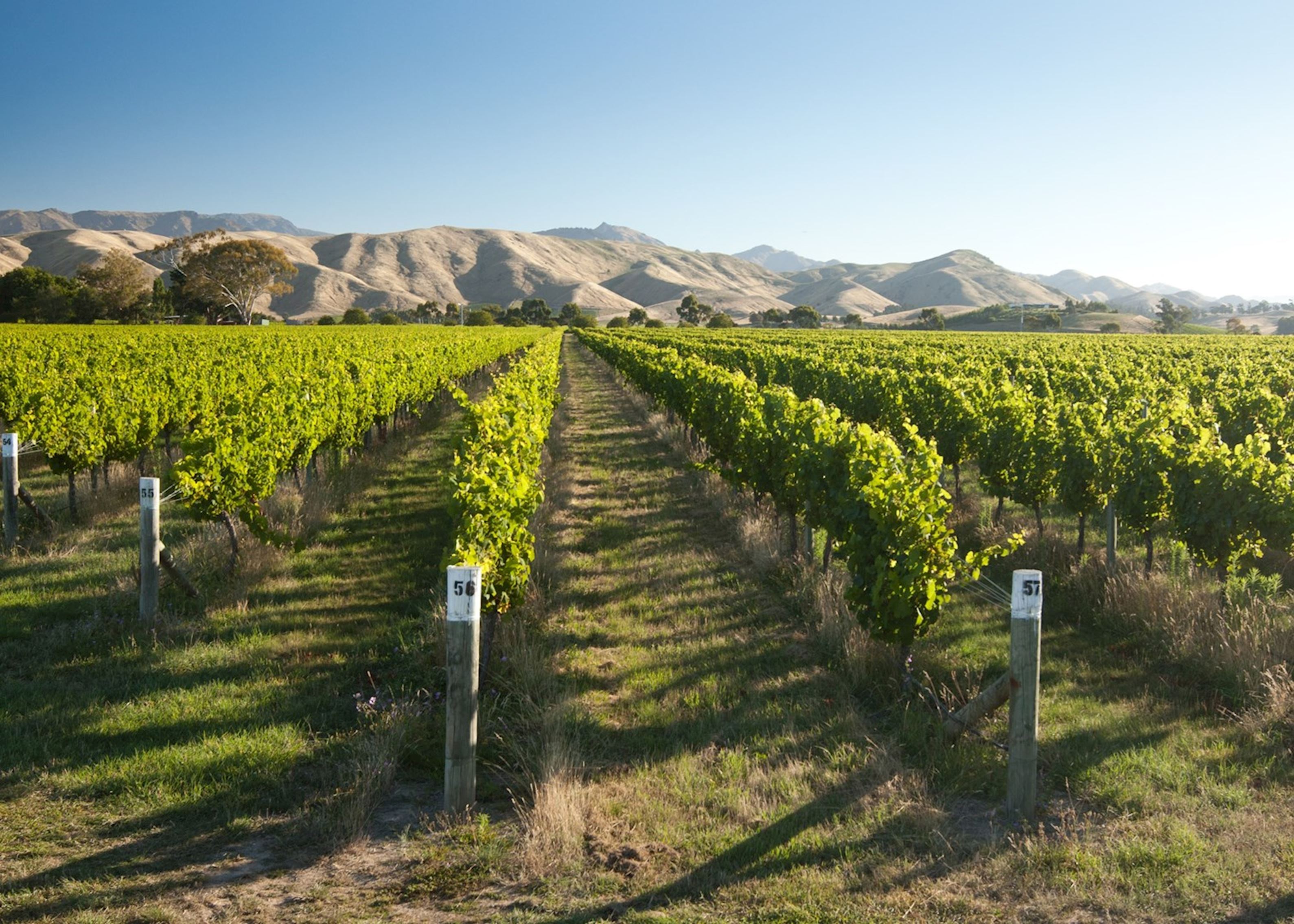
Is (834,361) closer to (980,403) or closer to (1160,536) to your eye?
(980,403)

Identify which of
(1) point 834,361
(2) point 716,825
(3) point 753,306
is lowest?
(2) point 716,825

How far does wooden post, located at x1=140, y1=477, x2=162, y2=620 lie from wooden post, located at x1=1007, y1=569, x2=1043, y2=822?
6701 mm

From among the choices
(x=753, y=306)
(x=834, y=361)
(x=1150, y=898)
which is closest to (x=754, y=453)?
(x=1150, y=898)

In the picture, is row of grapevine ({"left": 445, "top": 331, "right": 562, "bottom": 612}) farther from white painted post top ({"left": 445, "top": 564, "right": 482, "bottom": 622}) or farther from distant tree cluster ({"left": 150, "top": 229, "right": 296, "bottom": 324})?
distant tree cluster ({"left": 150, "top": 229, "right": 296, "bottom": 324})

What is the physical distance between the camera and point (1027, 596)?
4.52m

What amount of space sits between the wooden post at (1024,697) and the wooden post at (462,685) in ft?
9.42

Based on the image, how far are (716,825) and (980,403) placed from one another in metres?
9.19

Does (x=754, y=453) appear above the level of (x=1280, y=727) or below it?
above

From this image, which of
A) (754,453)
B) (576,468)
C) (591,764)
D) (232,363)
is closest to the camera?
(591,764)

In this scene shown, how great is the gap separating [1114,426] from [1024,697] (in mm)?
5891

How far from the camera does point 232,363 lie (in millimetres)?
18719

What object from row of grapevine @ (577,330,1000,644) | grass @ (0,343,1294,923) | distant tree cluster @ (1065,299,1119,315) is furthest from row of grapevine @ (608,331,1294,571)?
distant tree cluster @ (1065,299,1119,315)

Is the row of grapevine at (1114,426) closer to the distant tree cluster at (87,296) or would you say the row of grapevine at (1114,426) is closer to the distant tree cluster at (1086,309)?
the distant tree cluster at (87,296)

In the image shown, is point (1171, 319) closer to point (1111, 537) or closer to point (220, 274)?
point (220, 274)
